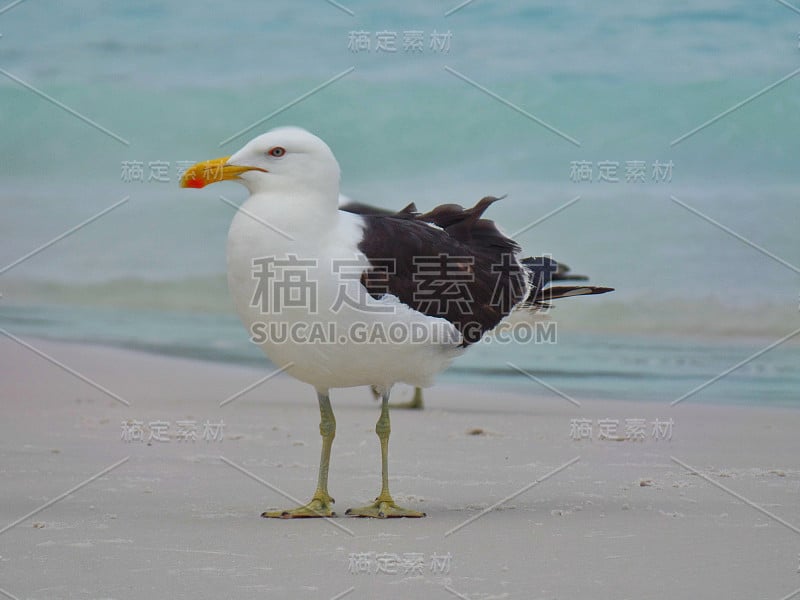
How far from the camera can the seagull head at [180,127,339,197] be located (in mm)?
5867

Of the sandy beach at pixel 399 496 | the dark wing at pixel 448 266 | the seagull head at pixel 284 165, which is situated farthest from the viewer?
the dark wing at pixel 448 266

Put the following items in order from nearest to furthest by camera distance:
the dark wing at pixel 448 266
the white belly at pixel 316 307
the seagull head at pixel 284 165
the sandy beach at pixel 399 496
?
the sandy beach at pixel 399 496 → the white belly at pixel 316 307 → the seagull head at pixel 284 165 → the dark wing at pixel 448 266

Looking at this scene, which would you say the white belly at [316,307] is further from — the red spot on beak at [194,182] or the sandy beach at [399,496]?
the sandy beach at [399,496]

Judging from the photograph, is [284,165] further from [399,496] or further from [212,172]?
[399,496]

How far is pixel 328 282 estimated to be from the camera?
568 cm

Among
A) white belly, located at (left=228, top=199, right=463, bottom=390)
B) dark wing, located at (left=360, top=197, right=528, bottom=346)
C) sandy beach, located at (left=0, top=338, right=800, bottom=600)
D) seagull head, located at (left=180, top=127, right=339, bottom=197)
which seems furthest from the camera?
dark wing, located at (left=360, top=197, right=528, bottom=346)

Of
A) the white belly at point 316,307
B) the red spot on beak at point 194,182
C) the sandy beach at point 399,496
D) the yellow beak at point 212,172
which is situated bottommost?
the sandy beach at point 399,496

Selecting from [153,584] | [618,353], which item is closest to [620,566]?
[153,584]

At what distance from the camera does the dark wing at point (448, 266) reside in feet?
19.6

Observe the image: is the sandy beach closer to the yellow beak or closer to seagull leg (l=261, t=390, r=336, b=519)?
seagull leg (l=261, t=390, r=336, b=519)

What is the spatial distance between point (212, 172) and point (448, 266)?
1.21 m

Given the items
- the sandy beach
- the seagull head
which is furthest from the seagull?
the sandy beach

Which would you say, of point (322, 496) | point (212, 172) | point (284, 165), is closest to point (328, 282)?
point (284, 165)

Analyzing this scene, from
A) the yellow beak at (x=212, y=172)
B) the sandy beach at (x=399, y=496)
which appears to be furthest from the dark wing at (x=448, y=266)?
the sandy beach at (x=399, y=496)
